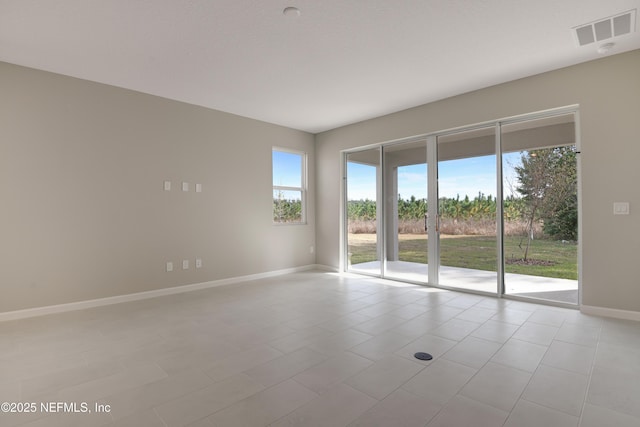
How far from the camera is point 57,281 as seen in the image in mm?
3682

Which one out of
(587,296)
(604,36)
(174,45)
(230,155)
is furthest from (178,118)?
(587,296)

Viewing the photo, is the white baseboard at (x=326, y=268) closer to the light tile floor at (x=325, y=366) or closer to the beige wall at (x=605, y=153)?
the light tile floor at (x=325, y=366)

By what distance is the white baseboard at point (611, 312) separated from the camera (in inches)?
128

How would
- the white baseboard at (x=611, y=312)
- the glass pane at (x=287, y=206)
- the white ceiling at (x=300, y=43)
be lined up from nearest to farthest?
→ the white ceiling at (x=300, y=43)
the white baseboard at (x=611, y=312)
the glass pane at (x=287, y=206)

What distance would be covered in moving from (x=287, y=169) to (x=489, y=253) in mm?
3832

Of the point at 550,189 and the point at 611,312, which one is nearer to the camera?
the point at 611,312

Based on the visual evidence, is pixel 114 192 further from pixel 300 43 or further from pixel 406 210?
pixel 406 210

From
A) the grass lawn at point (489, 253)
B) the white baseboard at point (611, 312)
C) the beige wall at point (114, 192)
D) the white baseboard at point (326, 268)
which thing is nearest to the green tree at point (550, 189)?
the grass lawn at point (489, 253)

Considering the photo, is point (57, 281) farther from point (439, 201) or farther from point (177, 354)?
point (439, 201)

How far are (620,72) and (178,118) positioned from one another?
5471 millimetres

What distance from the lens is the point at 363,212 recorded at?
596 cm

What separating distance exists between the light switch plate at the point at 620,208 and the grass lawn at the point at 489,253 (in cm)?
57

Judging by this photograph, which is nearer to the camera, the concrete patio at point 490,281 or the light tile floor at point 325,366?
the light tile floor at point 325,366

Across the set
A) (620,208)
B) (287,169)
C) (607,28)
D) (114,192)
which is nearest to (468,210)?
(620,208)
